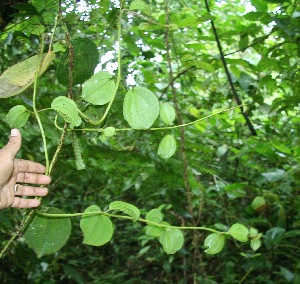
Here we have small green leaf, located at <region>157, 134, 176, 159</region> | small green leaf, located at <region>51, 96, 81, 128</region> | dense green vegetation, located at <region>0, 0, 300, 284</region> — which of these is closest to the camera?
small green leaf, located at <region>51, 96, 81, 128</region>

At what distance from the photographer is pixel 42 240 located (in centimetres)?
69

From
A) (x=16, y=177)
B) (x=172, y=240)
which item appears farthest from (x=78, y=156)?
(x=172, y=240)

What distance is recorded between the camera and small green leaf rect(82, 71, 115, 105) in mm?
644

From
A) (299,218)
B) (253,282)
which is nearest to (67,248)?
(253,282)

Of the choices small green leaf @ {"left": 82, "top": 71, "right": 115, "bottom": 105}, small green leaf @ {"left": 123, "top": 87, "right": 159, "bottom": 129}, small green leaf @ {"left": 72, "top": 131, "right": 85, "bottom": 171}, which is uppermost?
small green leaf @ {"left": 82, "top": 71, "right": 115, "bottom": 105}

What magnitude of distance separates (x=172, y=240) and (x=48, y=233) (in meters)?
0.19

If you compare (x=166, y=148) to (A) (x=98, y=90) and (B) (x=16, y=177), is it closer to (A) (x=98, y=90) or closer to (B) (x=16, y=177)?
(A) (x=98, y=90)

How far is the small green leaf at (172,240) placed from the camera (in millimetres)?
674

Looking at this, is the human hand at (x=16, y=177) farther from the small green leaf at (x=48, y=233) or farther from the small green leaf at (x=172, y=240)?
the small green leaf at (x=172, y=240)

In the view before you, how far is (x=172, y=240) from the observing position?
68cm

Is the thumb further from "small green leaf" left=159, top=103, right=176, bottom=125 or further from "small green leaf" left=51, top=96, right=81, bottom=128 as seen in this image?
"small green leaf" left=159, top=103, right=176, bottom=125

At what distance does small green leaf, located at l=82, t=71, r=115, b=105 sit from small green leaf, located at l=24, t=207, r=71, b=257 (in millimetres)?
183

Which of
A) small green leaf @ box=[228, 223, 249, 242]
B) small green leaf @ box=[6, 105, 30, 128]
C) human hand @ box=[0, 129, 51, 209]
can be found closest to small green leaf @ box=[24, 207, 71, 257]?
human hand @ box=[0, 129, 51, 209]

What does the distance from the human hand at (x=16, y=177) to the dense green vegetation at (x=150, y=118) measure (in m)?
0.03
